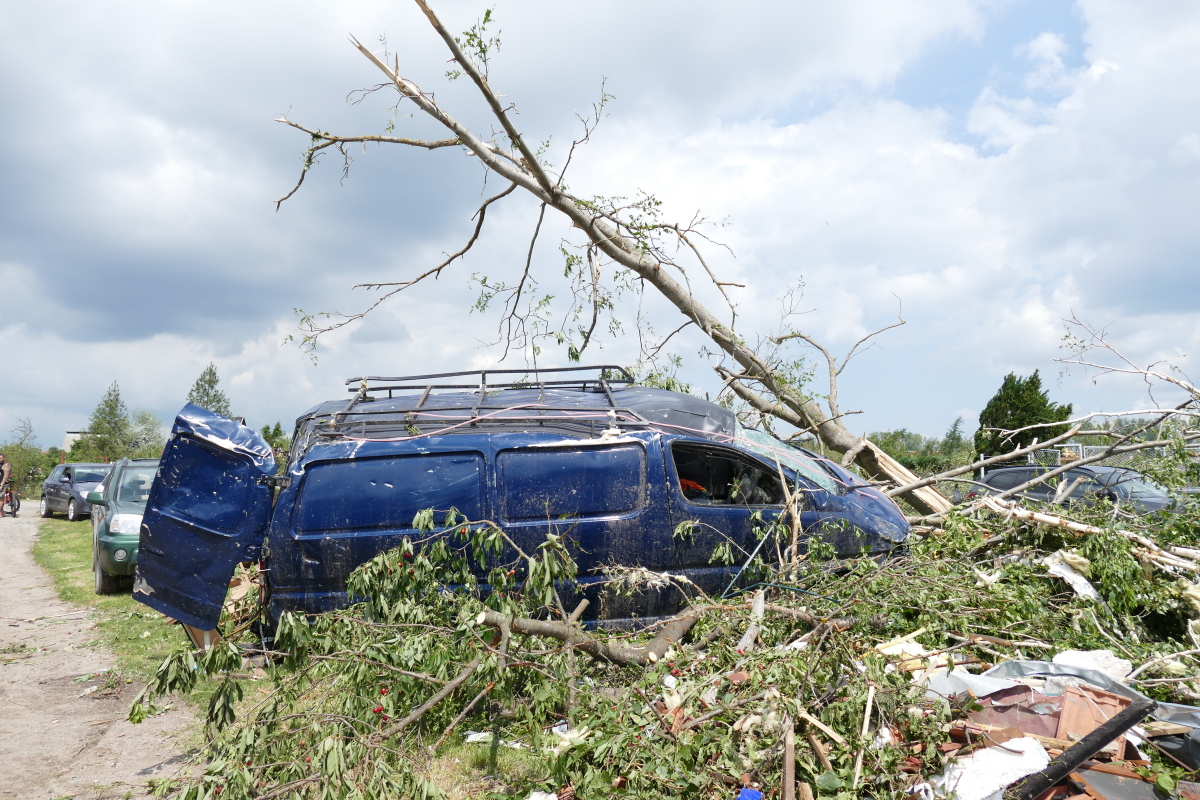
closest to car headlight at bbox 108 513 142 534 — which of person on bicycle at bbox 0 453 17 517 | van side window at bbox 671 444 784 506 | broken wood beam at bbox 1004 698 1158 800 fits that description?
van side window at bbox 671 444 784 506

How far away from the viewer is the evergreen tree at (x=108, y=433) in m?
33.8

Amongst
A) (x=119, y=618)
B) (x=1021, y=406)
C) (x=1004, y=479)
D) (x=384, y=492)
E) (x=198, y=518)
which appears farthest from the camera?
(x=1021, y=406)

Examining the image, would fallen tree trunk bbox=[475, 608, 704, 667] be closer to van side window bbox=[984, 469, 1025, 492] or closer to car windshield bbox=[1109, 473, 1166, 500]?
car windshield bbox=[1109, 473, 1166, 500]

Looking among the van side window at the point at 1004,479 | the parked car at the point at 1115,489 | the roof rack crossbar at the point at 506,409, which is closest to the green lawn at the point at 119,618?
the roof rack crossbar at the point at 506,409

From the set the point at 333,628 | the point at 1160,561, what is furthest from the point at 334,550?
the point at 1160,561

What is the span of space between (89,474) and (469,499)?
18979mm

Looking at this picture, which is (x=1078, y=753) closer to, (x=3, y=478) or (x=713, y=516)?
(x=713, y=516)

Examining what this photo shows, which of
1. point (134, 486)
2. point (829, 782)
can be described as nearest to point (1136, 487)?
point (829, 782)

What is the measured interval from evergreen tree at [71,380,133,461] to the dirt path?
102 ft

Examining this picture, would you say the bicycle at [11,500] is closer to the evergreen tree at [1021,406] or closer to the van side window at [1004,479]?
the van side window at [1004,479]

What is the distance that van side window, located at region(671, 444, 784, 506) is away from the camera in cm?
530

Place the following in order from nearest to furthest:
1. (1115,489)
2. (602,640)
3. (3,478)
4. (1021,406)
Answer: (602,640), (1115,489), (3,478), (1021,406)

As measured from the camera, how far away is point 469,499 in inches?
193

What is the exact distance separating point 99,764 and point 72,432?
41.9 meters
